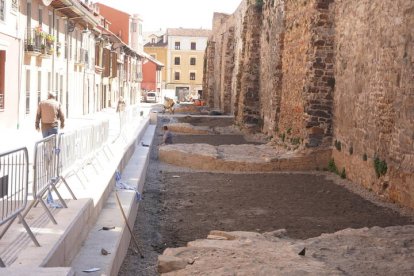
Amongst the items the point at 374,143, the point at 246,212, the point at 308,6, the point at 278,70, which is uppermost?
the point at 308,6

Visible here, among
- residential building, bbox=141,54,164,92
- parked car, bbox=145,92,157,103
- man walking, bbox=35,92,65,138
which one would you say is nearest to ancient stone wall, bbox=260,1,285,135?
man walking, bbox=35,92,65,138

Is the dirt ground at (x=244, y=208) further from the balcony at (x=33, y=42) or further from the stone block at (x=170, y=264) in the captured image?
the balcony at (x=33, y=42)

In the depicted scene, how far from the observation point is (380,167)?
9852 millimetres

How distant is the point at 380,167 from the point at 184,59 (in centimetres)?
7716

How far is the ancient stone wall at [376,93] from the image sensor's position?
29.5 feet

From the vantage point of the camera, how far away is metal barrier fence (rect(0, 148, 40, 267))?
4.71 meters

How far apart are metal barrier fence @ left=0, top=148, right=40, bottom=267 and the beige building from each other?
263ft

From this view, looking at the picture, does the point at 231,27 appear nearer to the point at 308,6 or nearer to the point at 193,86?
the point at 308,6

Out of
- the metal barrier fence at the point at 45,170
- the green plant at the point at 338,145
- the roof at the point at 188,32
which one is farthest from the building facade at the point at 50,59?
the roof at the point at 188,32

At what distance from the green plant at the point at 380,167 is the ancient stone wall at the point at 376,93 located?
0.05 metres

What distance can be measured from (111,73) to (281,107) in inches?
1308

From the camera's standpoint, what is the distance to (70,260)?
5.23 m

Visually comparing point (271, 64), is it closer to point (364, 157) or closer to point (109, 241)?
point (364, 157)

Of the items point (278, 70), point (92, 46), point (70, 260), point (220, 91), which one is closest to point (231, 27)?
point (220, 91)
